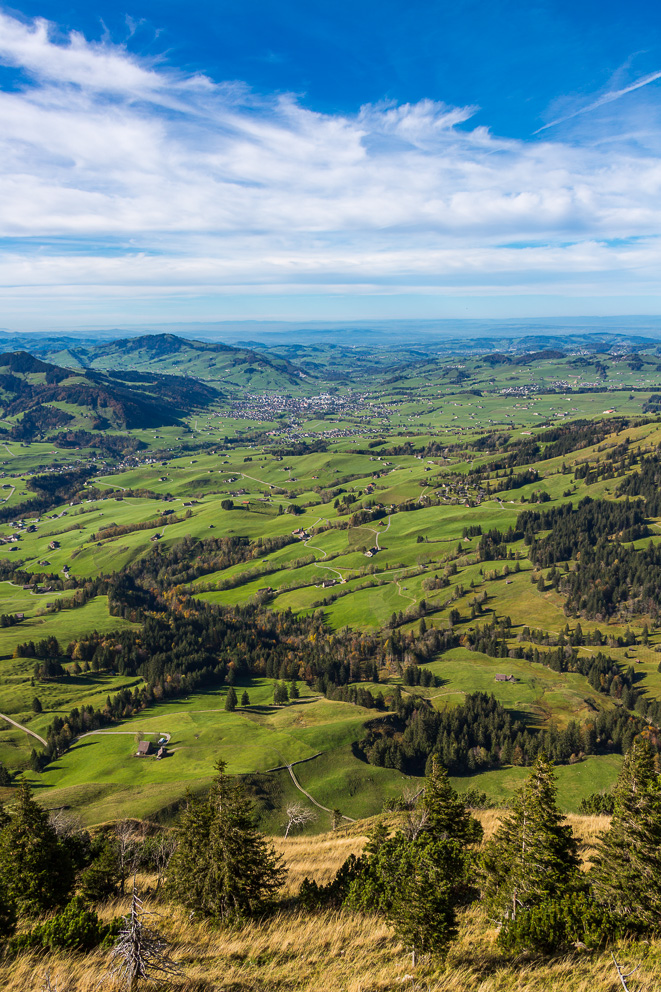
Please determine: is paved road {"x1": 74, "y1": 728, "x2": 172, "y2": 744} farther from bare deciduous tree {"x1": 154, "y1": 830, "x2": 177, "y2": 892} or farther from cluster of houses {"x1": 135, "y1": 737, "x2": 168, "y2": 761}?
bare deciduous tree {"x1": 154, "y1": 830, "x2": 177, "y2": 892}

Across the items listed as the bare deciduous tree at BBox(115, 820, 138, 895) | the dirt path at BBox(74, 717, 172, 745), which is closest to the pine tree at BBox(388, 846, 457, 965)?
Answer: the bare deciduous tree at BBox(115, 820, 138, 895)

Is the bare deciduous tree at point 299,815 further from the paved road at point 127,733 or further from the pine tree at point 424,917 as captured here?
the pine tree at point 424,917

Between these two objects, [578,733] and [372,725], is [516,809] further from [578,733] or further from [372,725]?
[578,733]

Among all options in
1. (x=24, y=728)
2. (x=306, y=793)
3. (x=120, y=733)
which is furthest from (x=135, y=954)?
(x=24, y=728)

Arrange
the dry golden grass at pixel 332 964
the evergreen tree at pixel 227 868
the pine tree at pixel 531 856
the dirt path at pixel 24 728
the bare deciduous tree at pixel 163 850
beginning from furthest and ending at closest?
the dirt path at pixel 24 728
the bare deciduous tree at pixel 163 850
the evergreen tree at pixel 227 868
the pine tree at pixel 531 856
the dry golden grass at pixel 332 964

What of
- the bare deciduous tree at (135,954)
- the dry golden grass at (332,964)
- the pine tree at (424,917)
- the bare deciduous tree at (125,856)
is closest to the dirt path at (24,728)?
the bare deciduous tree at (125,856)

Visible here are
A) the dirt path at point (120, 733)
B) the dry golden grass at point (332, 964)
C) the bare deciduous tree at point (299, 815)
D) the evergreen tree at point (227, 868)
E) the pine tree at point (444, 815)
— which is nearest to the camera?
the dry golden grass at point (332, 964)
